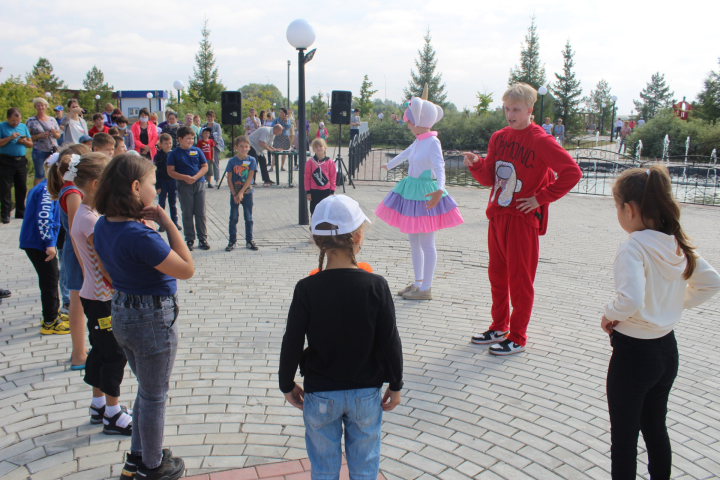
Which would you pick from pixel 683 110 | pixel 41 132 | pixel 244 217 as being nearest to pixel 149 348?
pixel 244 217

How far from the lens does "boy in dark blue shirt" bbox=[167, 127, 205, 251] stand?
26.1ft

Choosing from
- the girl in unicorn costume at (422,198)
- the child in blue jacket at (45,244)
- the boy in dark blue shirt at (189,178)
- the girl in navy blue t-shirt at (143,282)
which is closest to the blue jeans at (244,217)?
the boy in dark blue shirt at (189,178)

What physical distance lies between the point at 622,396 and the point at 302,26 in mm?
8693

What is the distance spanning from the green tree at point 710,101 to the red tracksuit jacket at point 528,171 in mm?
36959

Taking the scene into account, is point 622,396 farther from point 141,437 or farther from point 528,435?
point 141,437

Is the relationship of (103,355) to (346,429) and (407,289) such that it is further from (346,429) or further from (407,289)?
(407,289)

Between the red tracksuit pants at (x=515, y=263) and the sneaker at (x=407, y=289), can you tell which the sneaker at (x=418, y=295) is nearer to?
the sneaker at (x=407, y=289)

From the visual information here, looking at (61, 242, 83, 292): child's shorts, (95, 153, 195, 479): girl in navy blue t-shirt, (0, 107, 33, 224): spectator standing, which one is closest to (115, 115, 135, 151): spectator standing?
(0, 107, 33, 224): spectator standing

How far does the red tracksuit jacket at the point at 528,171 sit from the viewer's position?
407 cm

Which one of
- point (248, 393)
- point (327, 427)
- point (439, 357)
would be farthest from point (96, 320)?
point (439, 357)

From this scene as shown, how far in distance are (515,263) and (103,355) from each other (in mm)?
3069

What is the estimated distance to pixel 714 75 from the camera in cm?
3622

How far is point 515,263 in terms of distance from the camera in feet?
14.1

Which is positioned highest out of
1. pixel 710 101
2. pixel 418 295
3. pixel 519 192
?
pixel 710 101
